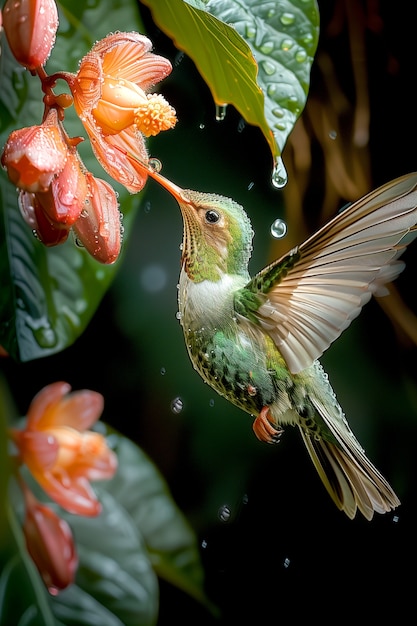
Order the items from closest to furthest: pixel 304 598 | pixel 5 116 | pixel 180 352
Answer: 1. pixel 5 116
2. pixel 180 352
3. pixel 304 598

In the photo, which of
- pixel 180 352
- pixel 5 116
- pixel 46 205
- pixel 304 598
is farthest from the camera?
pixel 304 598

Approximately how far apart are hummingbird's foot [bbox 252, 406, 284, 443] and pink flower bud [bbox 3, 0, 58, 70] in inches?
15.5

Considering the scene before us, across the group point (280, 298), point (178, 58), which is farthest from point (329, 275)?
point (178, 58)

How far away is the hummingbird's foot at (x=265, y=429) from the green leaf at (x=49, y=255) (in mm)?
190

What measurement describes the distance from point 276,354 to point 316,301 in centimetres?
7

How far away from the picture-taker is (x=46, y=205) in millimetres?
474

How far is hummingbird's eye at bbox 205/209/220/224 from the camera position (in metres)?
0.68

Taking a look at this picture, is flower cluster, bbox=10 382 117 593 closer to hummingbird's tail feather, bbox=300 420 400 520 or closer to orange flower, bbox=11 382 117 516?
orange flower, bbox=11 382 117 516

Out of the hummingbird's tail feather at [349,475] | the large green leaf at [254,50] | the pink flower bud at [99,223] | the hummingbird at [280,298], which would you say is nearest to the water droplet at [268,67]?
the large green leaf at [254,50]

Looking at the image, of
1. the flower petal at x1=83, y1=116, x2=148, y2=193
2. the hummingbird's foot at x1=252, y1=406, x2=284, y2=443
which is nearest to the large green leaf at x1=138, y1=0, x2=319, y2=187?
the flower petal at x1=83, y1=116, x2=148, y2=193

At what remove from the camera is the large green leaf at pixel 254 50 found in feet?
1.97

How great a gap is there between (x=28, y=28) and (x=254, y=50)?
11.0 inches

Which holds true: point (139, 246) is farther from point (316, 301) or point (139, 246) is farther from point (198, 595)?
point (198, 595)

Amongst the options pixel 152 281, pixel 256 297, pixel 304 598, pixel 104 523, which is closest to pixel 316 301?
pixel 256 297
